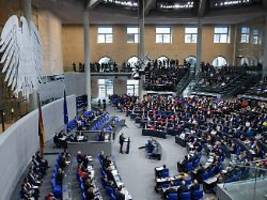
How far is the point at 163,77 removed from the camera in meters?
34.3

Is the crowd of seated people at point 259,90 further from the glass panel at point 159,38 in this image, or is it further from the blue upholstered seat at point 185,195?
the blue upholstered seat at point 185,195

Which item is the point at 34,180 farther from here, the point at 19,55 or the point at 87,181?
the point at 19,55

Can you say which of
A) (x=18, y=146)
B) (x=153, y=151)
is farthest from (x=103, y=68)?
(x=18, y=146)

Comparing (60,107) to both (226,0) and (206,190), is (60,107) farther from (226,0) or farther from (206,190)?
(226,0)

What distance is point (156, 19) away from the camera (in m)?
35.7

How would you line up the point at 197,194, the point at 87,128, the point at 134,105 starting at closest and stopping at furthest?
the point at 197,194
the point at 87,128
the point at 134,105

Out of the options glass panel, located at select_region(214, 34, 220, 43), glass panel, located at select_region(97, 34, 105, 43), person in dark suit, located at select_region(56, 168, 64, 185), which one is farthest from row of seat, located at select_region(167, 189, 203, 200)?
glass panel, located at select_region(214, 34, 220, 43)

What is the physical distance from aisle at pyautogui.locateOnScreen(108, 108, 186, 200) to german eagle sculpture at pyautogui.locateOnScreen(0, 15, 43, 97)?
6427mm

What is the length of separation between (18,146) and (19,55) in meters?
4.41

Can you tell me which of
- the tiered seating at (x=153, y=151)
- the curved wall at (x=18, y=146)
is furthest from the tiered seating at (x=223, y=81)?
the curved wall at (x=18, y=146)

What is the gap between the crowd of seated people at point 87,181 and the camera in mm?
11477

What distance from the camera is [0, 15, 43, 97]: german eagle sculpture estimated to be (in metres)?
14.0

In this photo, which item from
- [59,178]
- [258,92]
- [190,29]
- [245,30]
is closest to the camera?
[59,178]

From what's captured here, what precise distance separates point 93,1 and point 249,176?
21.0 meters
